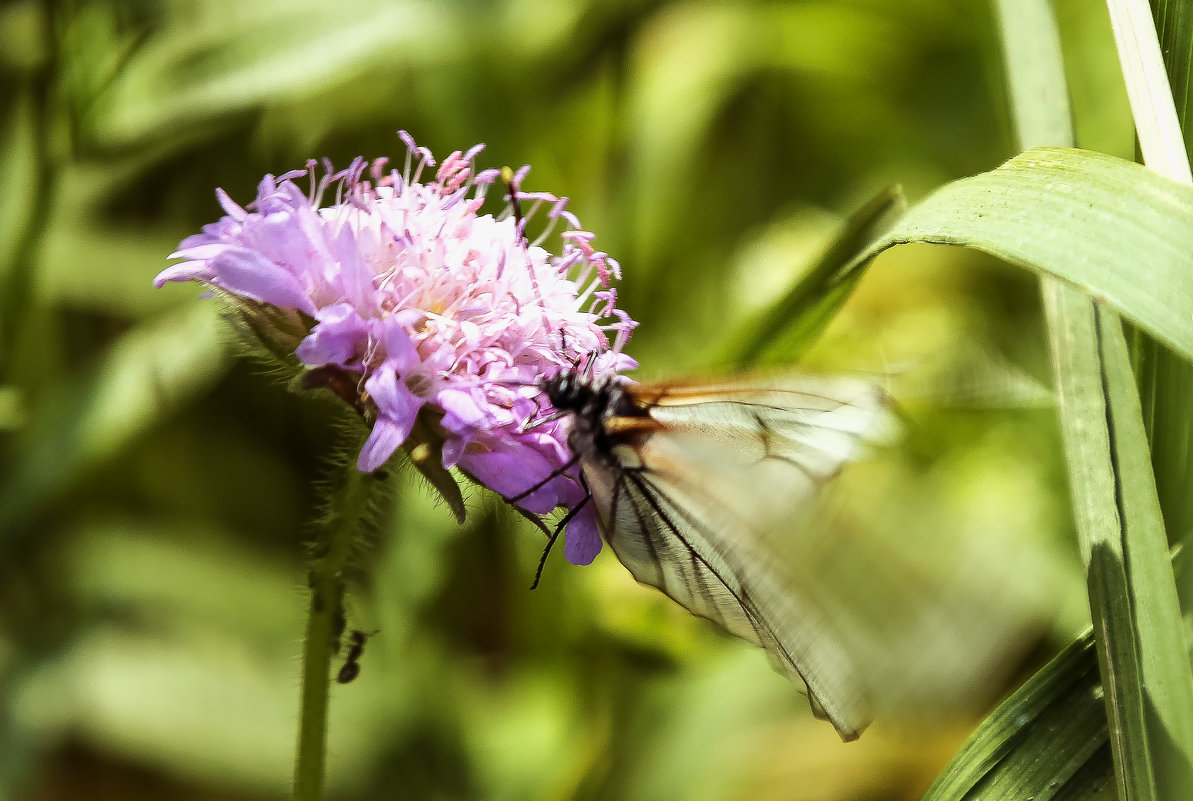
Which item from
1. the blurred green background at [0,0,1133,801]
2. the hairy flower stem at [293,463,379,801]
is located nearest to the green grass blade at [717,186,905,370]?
the blurred green background at [0,0,1133,801]

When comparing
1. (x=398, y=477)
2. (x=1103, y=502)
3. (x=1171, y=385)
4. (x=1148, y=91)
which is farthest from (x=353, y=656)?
(x=1148, y=91)

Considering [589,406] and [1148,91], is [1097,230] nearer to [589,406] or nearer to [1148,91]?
[1148,91]

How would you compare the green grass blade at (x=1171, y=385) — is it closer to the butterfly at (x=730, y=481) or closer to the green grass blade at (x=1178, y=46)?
the green grass blade at (x=1178, y=46)

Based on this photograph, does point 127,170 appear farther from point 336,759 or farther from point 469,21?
point 336,759

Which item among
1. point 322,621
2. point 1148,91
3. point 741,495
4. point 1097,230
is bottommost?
point 322,621

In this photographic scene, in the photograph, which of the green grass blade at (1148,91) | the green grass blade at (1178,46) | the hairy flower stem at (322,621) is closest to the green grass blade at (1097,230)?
the green grass blade at (1148,91)

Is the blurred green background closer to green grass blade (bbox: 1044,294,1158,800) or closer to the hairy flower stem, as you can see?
green grass blade (bbox: 1044,294,1158,800)

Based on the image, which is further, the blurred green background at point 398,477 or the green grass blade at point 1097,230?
the blurred green background at point 398,477
